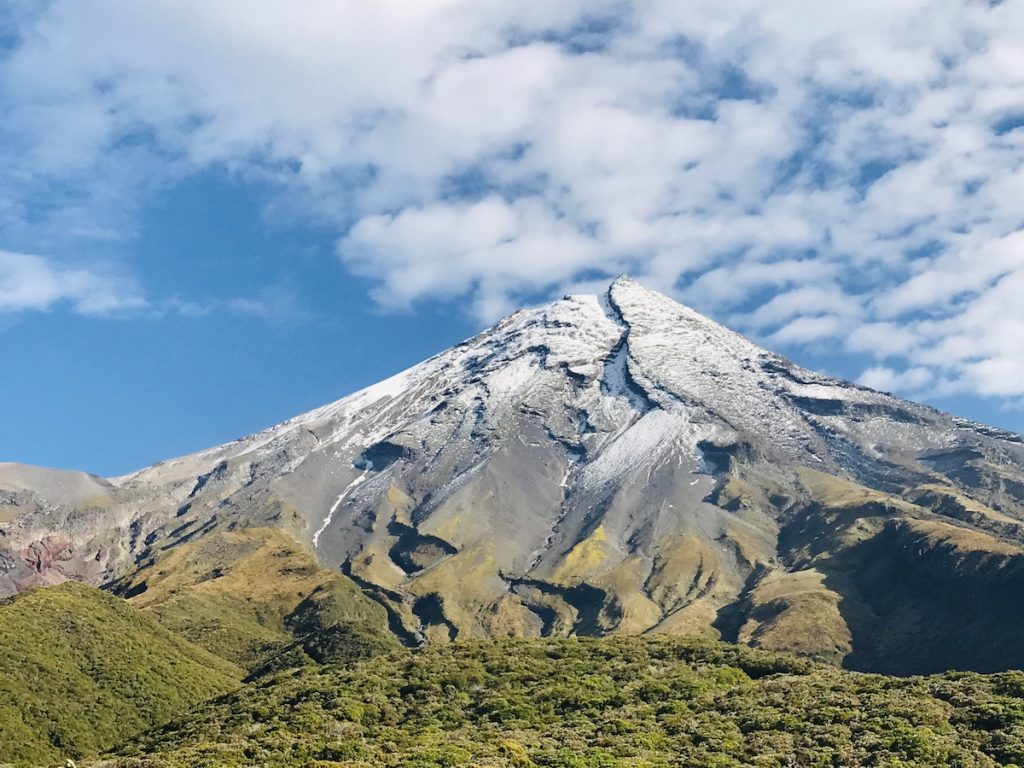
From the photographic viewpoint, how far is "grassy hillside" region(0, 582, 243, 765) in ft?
465

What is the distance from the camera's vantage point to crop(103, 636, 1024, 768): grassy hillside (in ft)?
248

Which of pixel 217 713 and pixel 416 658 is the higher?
pixel 416 658

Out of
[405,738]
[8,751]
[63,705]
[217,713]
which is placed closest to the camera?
[405,738]

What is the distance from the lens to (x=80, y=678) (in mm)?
158500

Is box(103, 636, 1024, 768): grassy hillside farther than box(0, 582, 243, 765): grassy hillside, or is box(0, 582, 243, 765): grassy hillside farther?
box(0, 582, 243, 765): grassy hillside

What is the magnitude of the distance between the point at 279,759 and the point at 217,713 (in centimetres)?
3248

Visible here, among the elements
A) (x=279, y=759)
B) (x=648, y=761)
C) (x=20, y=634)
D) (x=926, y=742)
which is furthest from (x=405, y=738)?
(x=20, y=634)

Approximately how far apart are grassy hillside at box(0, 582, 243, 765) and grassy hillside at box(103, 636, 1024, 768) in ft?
132

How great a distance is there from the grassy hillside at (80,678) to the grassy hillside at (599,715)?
40317mm

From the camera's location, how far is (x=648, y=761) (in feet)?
247

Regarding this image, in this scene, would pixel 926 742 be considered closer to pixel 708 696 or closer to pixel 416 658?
pixel 708 696

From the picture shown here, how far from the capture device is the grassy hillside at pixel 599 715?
75.7 meters

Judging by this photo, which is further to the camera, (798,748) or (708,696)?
(708,696)

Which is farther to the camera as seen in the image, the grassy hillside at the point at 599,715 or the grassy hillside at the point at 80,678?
the grassy hillside at the point at 80,678
